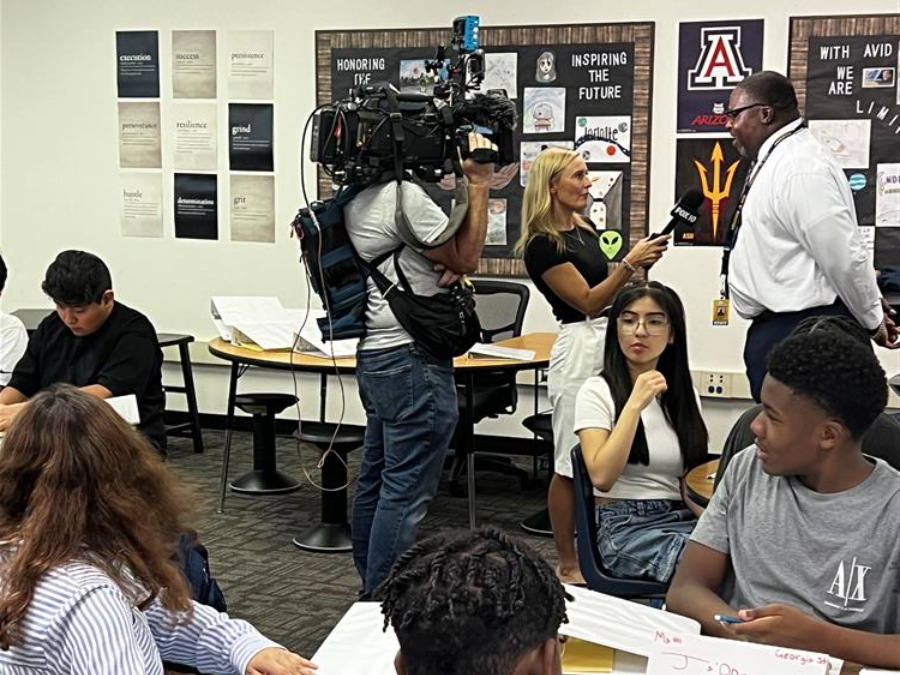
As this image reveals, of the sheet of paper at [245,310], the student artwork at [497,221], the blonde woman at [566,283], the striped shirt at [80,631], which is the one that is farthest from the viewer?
the student artwork at [497,221]

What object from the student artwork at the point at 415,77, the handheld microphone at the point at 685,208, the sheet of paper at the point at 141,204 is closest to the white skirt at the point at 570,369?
the handheld microphone at the point at 685,208

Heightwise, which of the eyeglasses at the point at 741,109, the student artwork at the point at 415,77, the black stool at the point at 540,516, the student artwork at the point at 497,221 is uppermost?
the student artwork at the point at 415,77

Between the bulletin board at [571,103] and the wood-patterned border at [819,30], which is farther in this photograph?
the bulletin board at [571,103]

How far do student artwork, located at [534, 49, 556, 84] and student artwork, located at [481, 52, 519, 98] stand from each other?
0.38ft

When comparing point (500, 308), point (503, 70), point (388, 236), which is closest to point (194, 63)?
point (503, 70)

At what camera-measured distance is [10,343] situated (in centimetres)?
430

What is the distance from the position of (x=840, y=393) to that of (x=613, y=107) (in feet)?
12.9

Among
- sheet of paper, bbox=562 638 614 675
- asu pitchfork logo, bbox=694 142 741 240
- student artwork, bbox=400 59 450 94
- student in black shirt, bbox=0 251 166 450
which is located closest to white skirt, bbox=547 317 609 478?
student in black shirt, bbox=0 251 166 450

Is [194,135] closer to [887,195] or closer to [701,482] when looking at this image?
Answer: [887,195]

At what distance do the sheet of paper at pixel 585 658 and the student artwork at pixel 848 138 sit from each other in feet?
13.5

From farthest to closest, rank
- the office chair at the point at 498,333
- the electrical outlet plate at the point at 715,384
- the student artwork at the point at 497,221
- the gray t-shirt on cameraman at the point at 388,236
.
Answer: the student artwork at the point at 497,221, the electrical outlet plate at the point at 715,384, the office chair at the point at 498,333, the gray t-shirt on cameraman at the point at 388,236

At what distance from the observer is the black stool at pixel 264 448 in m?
5.34

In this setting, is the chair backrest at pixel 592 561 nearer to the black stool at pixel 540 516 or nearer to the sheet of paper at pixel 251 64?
the black stool at pixel 540 516

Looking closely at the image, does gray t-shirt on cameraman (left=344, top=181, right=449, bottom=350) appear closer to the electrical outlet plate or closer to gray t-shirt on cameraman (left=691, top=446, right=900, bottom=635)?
gray t-shirt on cameraman (left=691, top=446, right=900, bottom=635)
